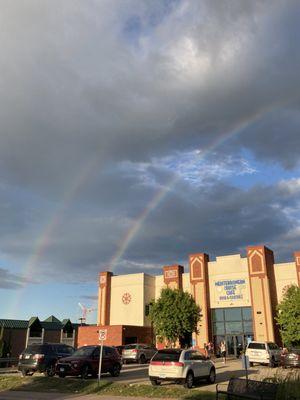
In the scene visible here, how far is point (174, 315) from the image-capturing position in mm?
49125

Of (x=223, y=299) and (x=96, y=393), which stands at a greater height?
(x=223, y=299)

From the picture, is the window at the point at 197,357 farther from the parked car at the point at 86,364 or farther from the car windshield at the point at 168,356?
the parked car at the point at 86,364

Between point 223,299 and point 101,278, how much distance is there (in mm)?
18324

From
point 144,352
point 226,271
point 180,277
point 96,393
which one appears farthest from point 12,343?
point 96,393

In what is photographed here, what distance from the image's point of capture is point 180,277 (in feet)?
187

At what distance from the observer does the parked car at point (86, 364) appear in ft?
71.9

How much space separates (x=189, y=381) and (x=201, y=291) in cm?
3582

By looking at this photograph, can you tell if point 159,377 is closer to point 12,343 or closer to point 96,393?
point 96,393

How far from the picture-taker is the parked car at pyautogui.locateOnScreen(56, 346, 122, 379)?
71.9ft

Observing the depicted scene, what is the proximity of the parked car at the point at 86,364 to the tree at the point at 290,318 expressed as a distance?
2464cm

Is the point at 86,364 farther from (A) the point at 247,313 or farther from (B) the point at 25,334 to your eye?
(A) the point at 247,313

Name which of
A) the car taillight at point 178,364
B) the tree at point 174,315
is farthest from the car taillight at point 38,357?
the tree at point 174,315

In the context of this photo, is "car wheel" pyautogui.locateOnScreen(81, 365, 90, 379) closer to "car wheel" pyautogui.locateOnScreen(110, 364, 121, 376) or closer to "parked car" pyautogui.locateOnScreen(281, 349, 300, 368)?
"car wheel" pyautogui.locateOnScreen(110, 364, 121, 376)

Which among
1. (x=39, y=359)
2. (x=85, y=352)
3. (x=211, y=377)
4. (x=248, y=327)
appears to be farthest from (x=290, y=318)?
(x=39, y=359)
